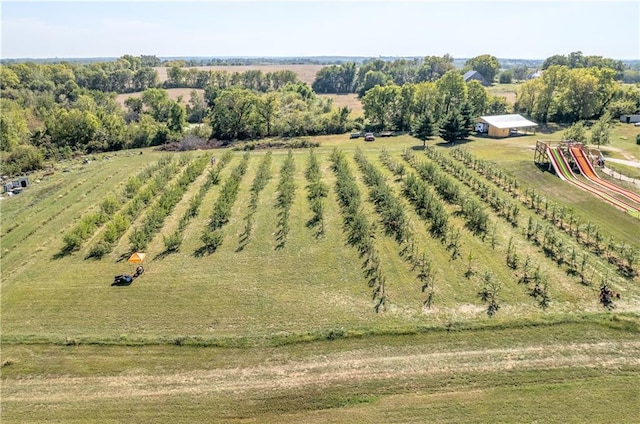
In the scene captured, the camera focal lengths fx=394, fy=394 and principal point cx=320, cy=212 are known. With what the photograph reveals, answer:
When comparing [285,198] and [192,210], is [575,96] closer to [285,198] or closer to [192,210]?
[285,198]

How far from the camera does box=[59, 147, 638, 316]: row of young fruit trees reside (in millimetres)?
21016

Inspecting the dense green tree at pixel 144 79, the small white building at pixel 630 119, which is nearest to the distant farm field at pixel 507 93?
the small white building at pixel 630 119

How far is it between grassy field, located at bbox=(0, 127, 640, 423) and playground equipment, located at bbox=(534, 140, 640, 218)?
4.11 meters

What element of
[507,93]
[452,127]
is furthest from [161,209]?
[507,93]

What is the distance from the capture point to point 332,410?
1355 cm

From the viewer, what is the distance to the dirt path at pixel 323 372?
48.1 ft

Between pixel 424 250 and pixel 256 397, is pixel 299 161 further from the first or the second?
pixel 256 397

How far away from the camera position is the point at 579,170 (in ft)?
118

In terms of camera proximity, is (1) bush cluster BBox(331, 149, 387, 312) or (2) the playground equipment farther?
(2) the playground equipment

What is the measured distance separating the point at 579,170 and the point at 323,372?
3285 cm

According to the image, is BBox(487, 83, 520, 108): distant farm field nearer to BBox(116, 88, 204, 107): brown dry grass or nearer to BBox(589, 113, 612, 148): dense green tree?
BBox(589, 113, 612, 148): dense green tree

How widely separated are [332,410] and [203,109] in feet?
254

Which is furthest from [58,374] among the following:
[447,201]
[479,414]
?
[447,201]

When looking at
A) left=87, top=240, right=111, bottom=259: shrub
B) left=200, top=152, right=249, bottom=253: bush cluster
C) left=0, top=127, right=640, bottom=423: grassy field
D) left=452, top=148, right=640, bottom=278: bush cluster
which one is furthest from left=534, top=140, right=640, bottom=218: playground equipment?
left=87, top=240, right=111, bottom=259: shrub
